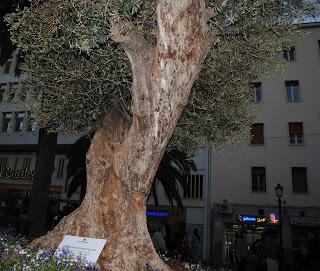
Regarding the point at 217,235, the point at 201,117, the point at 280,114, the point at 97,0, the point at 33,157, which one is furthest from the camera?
the point at 33,157

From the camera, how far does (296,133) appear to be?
29.2m

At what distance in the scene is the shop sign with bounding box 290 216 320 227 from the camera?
2616 cm

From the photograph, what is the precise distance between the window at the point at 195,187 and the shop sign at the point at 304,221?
6853 mm

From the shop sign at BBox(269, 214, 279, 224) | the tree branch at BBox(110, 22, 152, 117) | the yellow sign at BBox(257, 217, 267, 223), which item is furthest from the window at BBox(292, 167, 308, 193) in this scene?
the tree branch at BBox(110, 22, 152, 117)

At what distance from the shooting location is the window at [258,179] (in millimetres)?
28672

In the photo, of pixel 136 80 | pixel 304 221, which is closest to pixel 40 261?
pixel 136 80

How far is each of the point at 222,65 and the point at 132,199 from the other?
3.92m

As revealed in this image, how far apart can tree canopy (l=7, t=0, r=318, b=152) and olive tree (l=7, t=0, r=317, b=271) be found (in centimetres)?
3

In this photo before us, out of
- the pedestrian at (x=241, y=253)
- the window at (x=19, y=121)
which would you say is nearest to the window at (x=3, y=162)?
the window at (x=19, y=121)

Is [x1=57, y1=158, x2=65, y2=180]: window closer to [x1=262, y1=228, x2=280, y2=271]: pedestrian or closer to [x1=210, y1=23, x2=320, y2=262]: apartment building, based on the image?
[x1=210, y1=23, x2=320, y2=262]: apartment building

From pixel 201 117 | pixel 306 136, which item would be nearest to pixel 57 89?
pixel 201 117

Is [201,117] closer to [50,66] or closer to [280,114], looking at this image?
[50,66]

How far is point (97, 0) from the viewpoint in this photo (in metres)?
7.29

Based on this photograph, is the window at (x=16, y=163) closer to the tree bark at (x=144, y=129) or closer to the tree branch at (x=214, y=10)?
the tree bark at (x=144, y=129)
